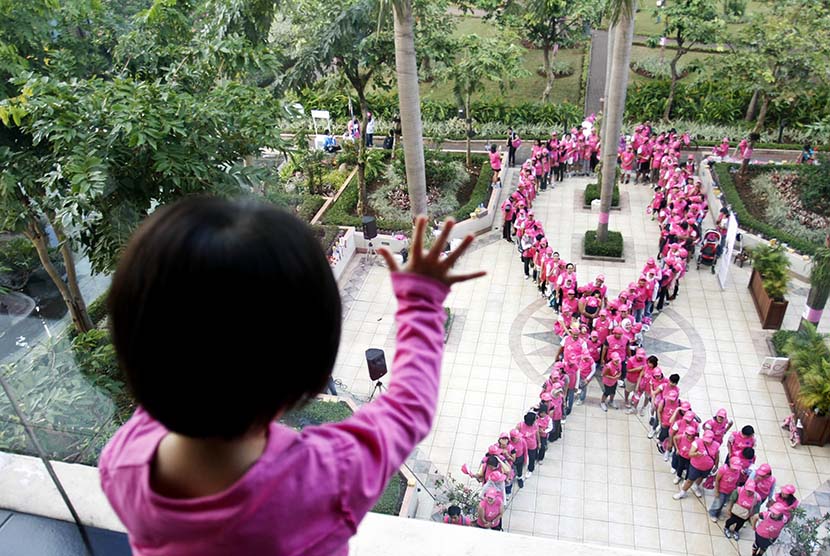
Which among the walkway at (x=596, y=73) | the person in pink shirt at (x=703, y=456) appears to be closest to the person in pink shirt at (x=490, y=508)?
the person in pink shirt at (x=703, y=456)

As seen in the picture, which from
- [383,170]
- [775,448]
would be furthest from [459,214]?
[775,448]

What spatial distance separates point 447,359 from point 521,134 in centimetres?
997

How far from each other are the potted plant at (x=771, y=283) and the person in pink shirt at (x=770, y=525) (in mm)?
4481

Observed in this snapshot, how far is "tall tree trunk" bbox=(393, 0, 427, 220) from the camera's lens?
8594mm

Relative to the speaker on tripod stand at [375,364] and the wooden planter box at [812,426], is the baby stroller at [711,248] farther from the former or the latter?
the speaker on tripod stand at [375,364]

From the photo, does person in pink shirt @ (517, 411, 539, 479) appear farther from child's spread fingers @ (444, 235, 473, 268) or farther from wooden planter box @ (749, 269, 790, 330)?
child's spread fingers @ (444, 235, 473, 268)

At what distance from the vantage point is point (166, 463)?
3.88 feet

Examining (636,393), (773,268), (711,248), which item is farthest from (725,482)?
(711,248)

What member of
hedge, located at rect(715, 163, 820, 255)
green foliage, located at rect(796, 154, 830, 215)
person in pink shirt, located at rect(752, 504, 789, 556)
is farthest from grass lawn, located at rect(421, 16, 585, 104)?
person in pink shirt, located at rect(752, 504, 789, 556)

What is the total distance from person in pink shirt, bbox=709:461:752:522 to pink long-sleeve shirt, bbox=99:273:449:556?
6.72m

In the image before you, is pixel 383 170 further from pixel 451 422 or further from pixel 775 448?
pixel 775 448

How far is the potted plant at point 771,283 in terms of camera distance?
10125mm

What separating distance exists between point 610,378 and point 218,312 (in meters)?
8.28

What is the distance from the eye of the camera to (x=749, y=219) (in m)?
13.0
